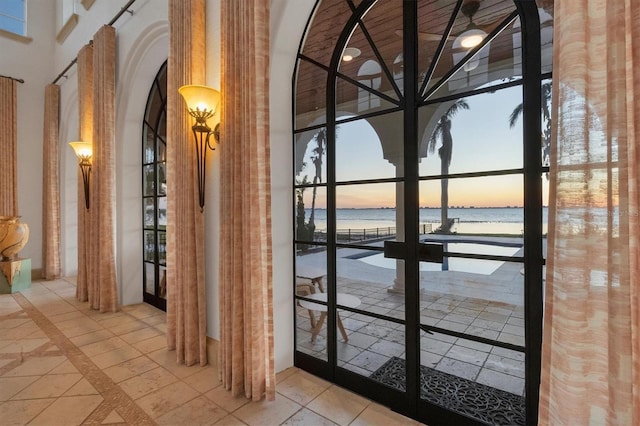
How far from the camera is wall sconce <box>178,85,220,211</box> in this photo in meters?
2.16

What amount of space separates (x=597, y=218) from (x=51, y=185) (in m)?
7.74

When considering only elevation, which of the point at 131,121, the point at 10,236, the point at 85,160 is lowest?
the point at 10,236

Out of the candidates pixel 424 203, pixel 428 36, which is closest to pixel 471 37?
pixel 428 36

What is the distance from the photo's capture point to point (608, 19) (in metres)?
0.95

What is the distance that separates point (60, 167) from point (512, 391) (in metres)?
7.77

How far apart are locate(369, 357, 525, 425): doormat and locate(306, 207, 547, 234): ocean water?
0.95m

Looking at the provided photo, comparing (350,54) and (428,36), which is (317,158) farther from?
(428,36)

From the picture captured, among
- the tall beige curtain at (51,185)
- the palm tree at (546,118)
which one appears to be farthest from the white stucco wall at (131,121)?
the palm tree at (546,118)

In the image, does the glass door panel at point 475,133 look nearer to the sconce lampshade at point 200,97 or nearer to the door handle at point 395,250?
the door handle at point 395,250

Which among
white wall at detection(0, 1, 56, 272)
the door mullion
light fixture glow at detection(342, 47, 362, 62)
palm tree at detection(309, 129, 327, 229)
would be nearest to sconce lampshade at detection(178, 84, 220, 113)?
palm tree at detection(309, 129, 327, 229)

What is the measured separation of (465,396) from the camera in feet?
5.84

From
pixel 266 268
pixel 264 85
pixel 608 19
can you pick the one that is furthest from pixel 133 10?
pixel 608 19

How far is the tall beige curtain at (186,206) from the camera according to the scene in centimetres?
244

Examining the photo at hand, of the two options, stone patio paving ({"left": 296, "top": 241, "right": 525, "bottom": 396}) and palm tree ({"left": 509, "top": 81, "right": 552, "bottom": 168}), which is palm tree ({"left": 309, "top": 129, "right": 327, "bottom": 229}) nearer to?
stone patio paving ({"left": 296, "top": 241, "right": 525, "bottom": 396})
